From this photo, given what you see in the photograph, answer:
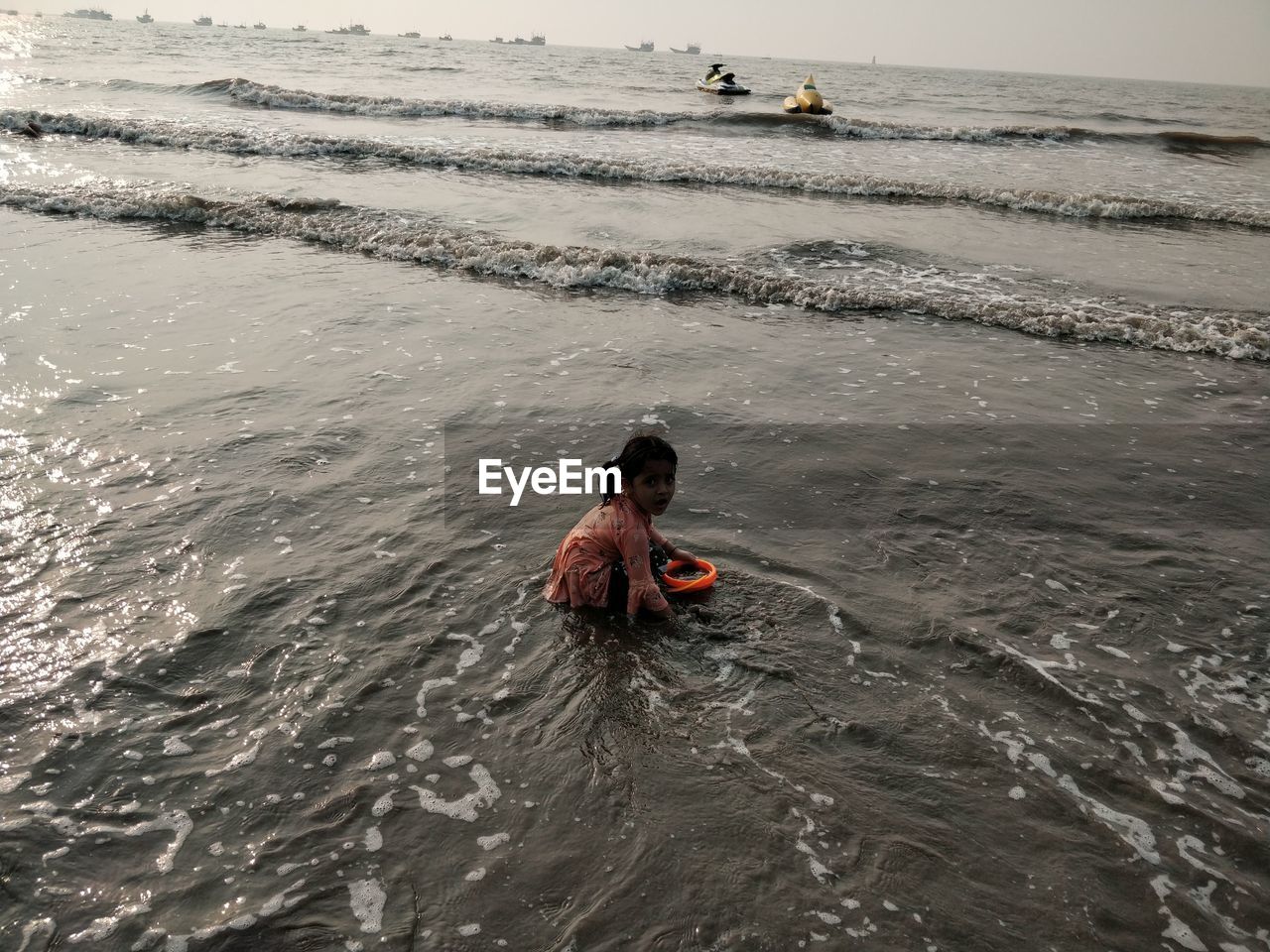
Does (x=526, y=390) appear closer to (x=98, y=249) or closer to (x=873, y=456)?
(x=873, y=456)

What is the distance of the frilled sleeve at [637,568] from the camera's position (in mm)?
4500

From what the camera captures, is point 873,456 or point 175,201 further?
point 175,201

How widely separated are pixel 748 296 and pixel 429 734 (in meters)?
8.35

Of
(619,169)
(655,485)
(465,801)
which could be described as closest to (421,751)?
(465,801)

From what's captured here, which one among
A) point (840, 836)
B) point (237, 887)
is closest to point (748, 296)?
point (840, 836)

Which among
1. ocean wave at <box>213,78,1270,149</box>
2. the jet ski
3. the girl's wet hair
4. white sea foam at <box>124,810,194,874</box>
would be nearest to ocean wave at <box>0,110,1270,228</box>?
ocean wave at <box>213,78,1270,149</box>

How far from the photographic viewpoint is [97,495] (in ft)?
18.1

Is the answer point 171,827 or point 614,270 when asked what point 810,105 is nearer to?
point 614,270

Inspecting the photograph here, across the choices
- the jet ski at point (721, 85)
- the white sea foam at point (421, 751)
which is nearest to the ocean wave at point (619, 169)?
the white sea foam at point (421, 751)

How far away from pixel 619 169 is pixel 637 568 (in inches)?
649

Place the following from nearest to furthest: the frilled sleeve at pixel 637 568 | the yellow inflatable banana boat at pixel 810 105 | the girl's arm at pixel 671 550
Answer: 1. the frilled sleeve at pixel 637 568
2. the girl's arm at pixel 671 550
3. the yellow inflatable banana boat at pixel 810 105

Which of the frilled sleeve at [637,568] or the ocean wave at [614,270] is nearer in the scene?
the frilled sleeve at [637,568]

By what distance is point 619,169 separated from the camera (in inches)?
754

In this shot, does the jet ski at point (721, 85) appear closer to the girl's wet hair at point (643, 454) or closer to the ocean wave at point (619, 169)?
the ocean wave at point (619, 169)
